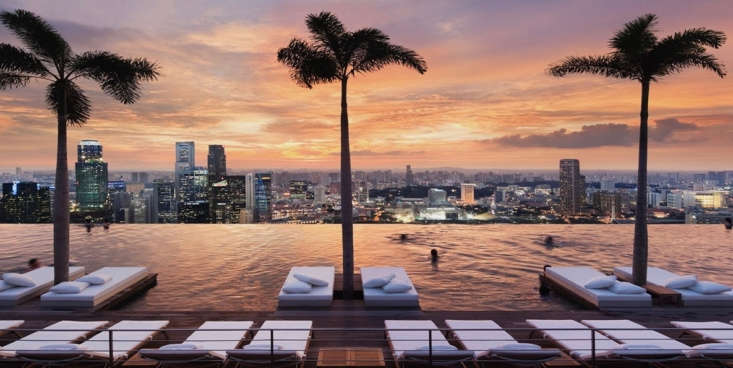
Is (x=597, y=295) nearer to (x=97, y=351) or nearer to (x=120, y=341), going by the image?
(x=120, y=341)

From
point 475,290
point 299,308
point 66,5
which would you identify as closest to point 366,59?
point 299,308

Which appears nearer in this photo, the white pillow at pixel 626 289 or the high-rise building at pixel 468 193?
the white pillow at pixel 626 289

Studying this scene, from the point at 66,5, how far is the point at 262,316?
1892cm

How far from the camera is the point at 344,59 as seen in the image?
10.0m

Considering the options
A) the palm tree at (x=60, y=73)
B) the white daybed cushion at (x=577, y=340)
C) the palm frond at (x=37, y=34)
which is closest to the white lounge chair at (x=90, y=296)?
the palm tree at (x=60, y=73)

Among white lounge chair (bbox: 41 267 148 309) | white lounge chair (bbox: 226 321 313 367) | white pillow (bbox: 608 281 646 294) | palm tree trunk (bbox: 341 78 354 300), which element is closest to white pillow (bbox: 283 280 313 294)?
palm tree trunk (bbox: 341 78 354 300)

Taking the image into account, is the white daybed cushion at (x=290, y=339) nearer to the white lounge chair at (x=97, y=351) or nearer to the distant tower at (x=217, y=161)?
the white lounge chair at (x=97, y=351)

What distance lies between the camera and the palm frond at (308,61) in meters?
9.88

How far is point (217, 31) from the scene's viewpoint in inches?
749

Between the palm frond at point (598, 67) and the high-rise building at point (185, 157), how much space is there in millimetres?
70371

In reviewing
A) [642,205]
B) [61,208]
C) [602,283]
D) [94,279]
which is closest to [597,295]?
[602,283]

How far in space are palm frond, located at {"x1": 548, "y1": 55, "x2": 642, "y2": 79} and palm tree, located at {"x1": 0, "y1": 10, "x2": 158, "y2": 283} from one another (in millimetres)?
12169

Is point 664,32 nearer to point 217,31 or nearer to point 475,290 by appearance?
point 475,290

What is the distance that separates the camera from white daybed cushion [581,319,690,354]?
247 inches
